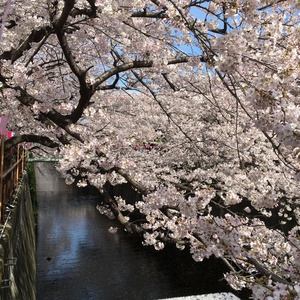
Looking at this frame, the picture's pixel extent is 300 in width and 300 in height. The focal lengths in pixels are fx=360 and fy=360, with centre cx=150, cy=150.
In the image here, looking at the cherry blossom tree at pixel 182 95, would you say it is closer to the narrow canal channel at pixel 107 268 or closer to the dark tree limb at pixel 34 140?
the dark tree limb at pixel 34 140

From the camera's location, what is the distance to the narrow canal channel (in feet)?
33.9

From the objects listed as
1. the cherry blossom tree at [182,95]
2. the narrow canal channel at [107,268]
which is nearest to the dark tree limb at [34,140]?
the cherry blossom tree at [182,95]

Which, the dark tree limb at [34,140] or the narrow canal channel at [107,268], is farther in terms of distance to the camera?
the narrow canal channel at [107,268]

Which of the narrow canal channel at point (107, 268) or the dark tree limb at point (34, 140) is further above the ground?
the dark tree limb at point (34, 140)

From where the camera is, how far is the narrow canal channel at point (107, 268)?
10.3 metres

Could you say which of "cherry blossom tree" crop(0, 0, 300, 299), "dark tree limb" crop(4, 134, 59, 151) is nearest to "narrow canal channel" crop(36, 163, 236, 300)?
"cherry blossom tree" crop(0, 0, 300, 299)

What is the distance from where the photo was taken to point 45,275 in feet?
37.1

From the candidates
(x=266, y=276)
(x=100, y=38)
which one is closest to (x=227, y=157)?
(x=100, y=38)

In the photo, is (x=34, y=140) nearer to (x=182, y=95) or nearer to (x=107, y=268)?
(x=182, y=95)

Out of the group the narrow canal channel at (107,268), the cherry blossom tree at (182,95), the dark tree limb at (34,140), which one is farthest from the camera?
the narrow canal channel at (107,268)

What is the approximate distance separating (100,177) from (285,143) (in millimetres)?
3265

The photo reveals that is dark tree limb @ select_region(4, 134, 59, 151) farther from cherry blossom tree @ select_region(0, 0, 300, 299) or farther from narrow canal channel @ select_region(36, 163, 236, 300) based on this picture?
narrow canal channel @ select_region(36, 163, 236, 300)

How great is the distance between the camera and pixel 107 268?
1206 cm

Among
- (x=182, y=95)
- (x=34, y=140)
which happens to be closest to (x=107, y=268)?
(x=182, y=95)
